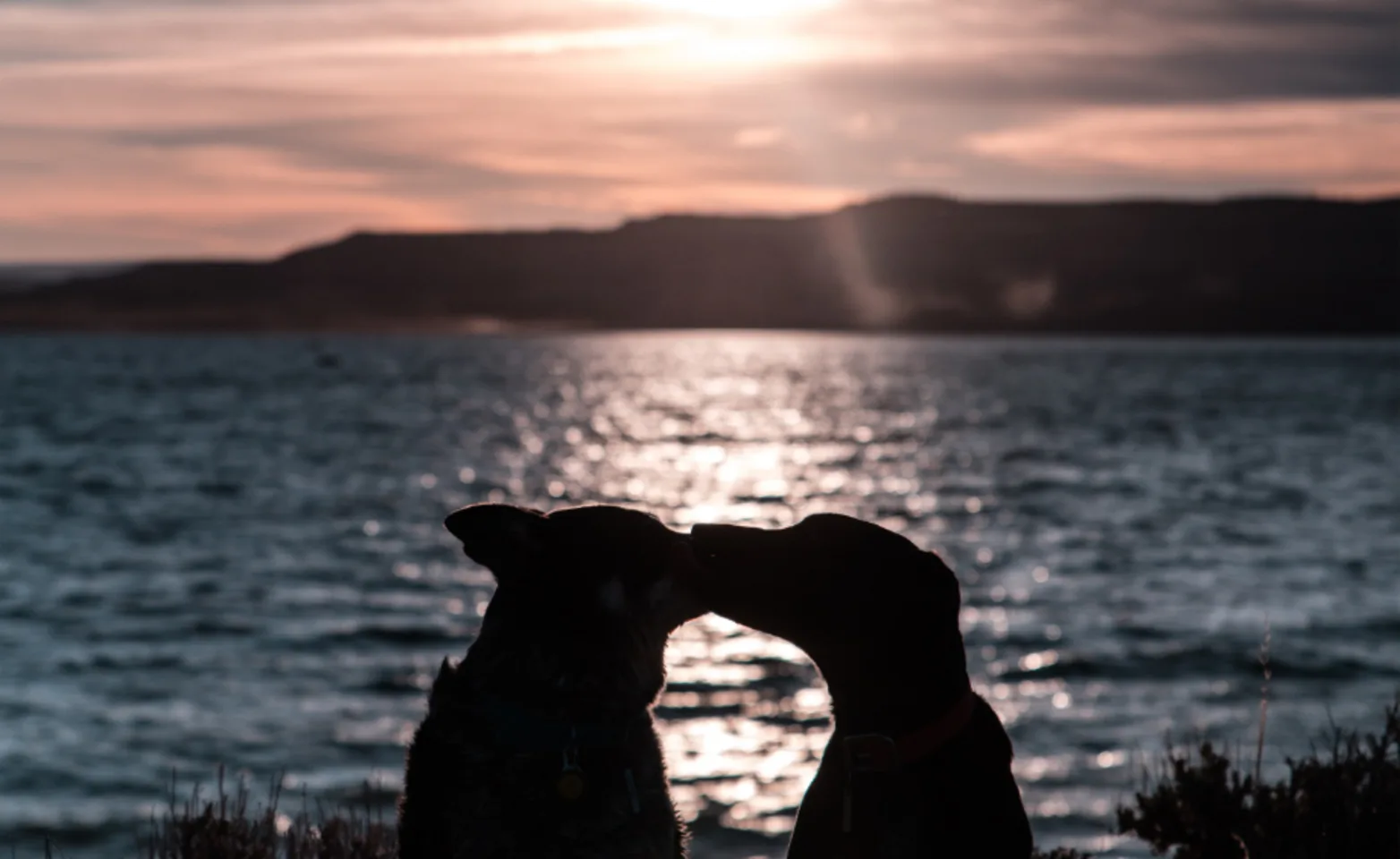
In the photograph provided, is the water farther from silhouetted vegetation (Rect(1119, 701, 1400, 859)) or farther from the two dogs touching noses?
the two dogs touching noses

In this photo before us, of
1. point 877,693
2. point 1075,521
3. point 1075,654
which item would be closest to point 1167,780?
point 877,693

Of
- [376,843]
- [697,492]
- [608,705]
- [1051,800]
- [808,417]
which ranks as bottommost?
[1051,800]

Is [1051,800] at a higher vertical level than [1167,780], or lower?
lower

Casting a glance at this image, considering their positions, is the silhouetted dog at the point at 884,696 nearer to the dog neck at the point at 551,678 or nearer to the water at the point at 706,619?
the dog neck at the point at 551,678

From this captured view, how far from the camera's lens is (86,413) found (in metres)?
92.2

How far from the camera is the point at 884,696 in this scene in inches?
205

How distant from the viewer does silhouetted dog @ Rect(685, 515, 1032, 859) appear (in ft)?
16.8

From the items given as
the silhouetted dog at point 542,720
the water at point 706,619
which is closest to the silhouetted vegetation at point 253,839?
the silhouetted dog at point 542,720

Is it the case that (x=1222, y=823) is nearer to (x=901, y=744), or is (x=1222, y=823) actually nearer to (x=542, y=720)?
(x=901, y=744)

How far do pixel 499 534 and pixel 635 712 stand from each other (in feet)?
2.45

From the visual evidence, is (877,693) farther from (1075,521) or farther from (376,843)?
(1075,521)

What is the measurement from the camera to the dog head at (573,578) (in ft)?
16.9

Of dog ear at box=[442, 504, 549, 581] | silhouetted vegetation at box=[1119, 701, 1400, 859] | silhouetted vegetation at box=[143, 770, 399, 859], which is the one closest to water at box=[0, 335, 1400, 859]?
silhouetted vegetation at box=[1119, 701, 1400, 859]

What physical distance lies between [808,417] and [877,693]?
98.4m
